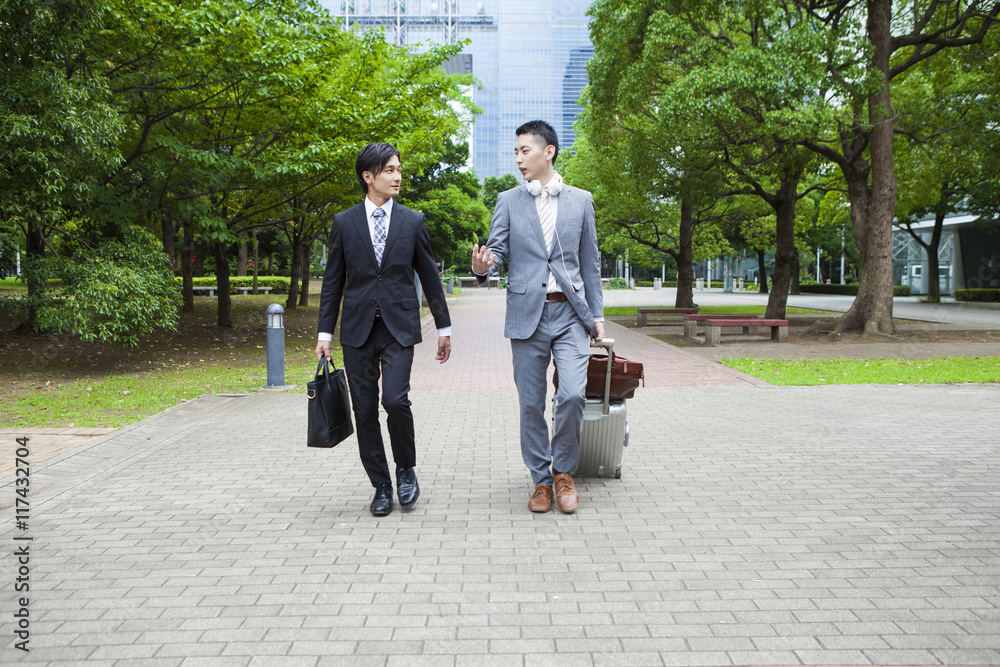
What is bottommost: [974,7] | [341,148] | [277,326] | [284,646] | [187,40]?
[284,646]

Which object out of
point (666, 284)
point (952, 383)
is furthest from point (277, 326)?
point (666, 284)

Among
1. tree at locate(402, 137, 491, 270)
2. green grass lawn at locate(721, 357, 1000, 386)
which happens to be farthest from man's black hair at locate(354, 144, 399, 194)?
→ tree at locate(402, 137, 491, 270)

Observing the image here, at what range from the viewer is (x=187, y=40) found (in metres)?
11.1

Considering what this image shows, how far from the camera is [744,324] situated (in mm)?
15469

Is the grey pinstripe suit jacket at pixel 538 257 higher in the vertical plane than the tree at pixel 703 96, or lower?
lower

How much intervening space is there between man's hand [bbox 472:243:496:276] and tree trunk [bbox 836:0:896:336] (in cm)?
1278

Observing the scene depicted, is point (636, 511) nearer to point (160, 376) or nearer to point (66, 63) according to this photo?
point (160, 376)

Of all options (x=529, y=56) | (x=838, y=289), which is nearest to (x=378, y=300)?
(x=838, y=289)

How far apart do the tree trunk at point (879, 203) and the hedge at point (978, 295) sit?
2004 centimetres

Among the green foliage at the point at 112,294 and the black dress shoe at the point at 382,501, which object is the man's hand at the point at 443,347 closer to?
the black dress shoe at the point at 382,501

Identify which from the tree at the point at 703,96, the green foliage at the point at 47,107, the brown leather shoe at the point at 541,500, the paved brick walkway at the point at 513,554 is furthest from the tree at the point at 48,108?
the tree at the point at 703,96

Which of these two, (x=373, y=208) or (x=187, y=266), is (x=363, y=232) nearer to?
(x=373, y=208)

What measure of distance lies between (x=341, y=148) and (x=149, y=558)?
966cm

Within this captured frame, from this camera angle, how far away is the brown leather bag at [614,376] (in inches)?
185
